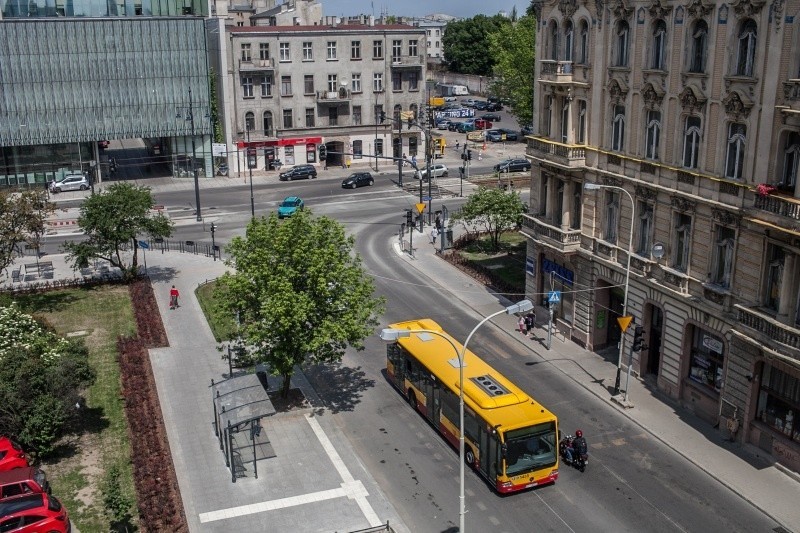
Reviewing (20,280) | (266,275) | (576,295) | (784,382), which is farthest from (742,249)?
(20,280)

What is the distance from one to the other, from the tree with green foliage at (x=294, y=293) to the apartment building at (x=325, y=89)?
5645cm

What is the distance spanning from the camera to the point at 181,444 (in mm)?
35438

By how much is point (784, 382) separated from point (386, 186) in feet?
192

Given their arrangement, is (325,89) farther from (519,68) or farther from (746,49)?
(746,49)

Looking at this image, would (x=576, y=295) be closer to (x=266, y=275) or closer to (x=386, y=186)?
(x=266, y=275)

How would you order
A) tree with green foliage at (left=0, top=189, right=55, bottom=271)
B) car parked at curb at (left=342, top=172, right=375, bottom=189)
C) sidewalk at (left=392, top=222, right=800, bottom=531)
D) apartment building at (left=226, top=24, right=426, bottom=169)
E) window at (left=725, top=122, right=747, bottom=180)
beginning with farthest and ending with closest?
apartment building at (left=226, top=24, right=426, bottom=169) → car parked at curb at (left=342, top=172, right=375, bottom=189) → tree with green foliage at (left=0, top=189, right=55, bottom=271) → window at (left=725, top=122, right=747, bottom=180) → sidewalk at (left=392, top=222, right=800, bottom=531)

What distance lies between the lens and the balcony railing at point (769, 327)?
31.0 meters

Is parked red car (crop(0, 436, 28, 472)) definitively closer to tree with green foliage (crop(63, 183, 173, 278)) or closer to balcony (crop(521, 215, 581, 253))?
tree with green foliage (crop(63, 183, 173, 278))

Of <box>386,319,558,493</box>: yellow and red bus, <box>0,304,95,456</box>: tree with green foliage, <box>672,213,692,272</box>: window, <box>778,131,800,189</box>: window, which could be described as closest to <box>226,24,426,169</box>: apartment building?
<box>672,213,692,272</box>: window

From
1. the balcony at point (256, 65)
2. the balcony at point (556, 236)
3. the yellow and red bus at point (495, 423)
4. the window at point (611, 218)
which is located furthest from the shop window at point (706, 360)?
the balcony at point (256, 65)

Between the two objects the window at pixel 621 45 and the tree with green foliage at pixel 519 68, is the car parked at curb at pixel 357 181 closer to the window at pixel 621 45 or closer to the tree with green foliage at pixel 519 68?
the tree with green foliage at pixel 519 68

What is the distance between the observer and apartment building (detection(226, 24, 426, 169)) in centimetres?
9056

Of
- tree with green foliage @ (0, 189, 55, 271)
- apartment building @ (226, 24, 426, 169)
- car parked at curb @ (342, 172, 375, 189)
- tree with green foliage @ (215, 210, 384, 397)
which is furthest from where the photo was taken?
apartment building @ (226, 24, 426, 169)

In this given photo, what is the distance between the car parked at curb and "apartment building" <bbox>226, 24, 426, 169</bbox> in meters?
7.93
